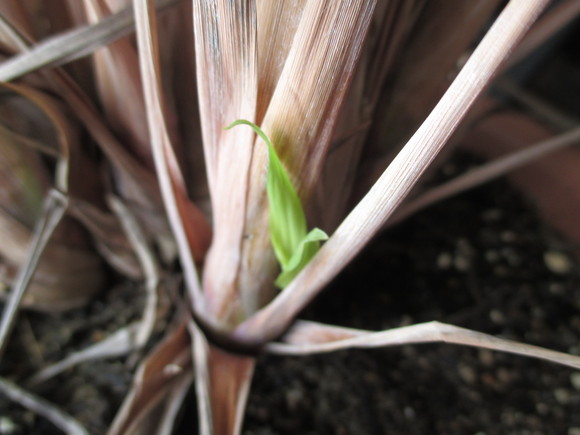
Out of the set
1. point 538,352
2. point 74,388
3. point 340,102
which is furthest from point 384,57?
point 74,388

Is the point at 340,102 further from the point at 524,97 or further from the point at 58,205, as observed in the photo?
the point at 524,97

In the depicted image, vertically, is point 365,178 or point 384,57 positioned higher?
point 384,57

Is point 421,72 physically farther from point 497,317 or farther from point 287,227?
point 497,317

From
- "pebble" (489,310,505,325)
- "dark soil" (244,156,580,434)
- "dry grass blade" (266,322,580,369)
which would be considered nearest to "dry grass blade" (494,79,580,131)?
"dark soil" (244,156,580,434)

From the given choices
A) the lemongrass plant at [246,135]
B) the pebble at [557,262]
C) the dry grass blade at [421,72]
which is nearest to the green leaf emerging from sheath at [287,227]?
the lemongrass plant at [246,135]

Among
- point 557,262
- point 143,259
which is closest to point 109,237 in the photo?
point 143,259

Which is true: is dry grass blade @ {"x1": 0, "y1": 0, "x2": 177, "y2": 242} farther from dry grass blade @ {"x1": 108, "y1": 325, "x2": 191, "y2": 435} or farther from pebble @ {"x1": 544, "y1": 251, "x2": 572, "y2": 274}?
pebble @ {"x1": 544, "y1": 251, "x2": 572, "y2": 274}
